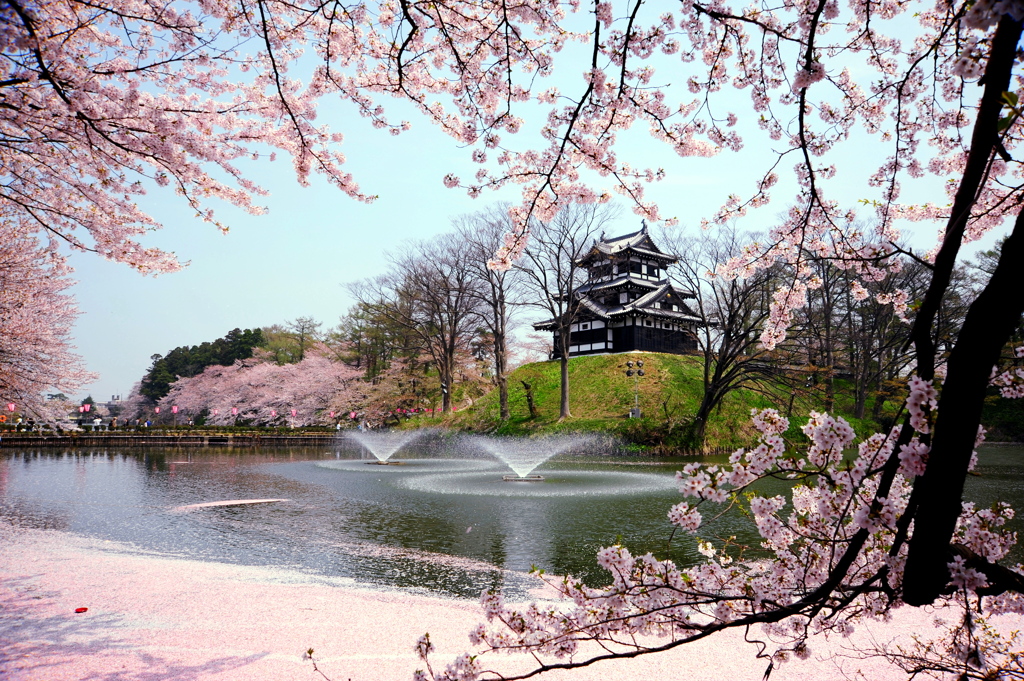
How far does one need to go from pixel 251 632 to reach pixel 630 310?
30.8m

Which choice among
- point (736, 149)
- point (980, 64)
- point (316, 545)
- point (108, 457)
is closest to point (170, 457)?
point (108, 457)

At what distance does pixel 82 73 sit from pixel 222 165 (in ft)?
7.82

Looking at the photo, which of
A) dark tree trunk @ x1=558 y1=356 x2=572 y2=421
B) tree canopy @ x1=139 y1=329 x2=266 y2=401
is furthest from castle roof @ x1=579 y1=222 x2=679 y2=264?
tree canopy @ x1=139 y1=329 x2=266 y2=401

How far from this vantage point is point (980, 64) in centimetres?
167

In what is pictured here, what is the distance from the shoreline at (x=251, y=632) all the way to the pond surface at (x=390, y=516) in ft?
2.79

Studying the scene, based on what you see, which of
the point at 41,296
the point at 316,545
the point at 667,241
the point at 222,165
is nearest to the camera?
the point at 222,165

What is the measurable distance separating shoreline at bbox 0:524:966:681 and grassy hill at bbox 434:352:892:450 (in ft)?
63.1

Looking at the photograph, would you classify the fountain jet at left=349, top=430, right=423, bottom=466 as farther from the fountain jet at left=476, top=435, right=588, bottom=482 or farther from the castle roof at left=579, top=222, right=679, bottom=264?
the castle roof at left=579, top=222, right=679, bottom=264

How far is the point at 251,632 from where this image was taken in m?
4.66

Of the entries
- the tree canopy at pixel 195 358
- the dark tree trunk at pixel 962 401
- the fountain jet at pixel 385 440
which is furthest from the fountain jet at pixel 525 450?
the tree canopy at pixel 195 358

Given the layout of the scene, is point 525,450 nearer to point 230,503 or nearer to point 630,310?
point 230,503

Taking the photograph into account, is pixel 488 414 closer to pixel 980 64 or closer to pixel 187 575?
pixel 187 575

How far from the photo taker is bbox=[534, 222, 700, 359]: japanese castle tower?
34.6 m

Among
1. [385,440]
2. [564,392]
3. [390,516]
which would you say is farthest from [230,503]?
[385,440]
